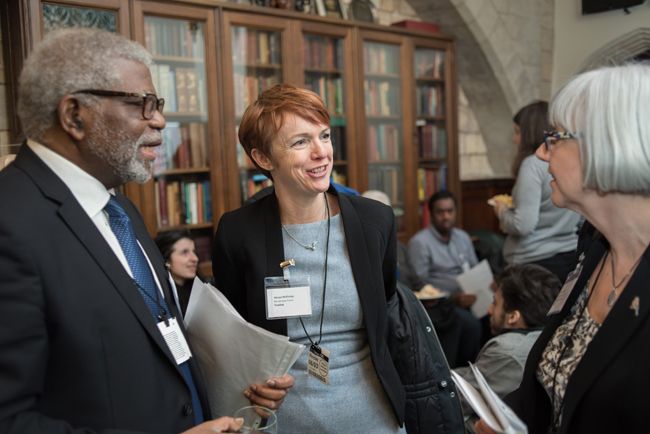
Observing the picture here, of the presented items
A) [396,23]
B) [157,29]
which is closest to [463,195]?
[396,23]

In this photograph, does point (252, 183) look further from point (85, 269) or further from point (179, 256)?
point (85, 269)

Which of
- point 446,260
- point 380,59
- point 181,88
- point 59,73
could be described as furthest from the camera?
point 380,59

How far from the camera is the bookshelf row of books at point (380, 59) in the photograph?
4984mm

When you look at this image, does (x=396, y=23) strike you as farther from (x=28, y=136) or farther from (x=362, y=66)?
(x=28, y=136)

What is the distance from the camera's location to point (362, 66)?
4844 millimetres

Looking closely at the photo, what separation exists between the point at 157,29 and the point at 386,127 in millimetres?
2174

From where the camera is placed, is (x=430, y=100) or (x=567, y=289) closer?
(x=567, y=289)

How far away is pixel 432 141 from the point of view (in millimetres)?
5602

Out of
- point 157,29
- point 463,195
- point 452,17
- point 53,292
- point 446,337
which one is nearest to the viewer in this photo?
point 53,292

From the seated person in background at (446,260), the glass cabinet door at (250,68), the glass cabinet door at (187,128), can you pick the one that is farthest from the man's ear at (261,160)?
the seated person in background at (446,260)

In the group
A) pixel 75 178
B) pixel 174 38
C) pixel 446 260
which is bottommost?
pixel 446 260

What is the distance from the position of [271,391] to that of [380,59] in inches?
159

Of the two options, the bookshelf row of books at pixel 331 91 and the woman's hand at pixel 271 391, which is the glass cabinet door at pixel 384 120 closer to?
the bookshelf row of books at pixel 331 91

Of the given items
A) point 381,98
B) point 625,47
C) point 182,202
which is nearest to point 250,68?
point 182,202
